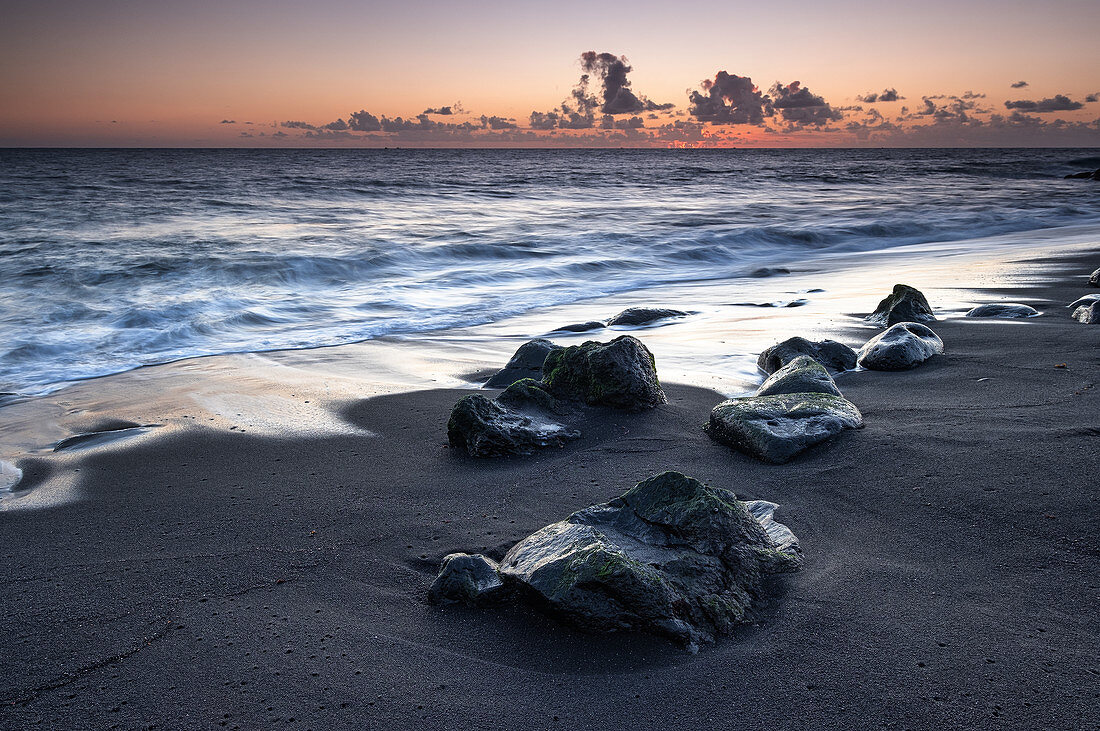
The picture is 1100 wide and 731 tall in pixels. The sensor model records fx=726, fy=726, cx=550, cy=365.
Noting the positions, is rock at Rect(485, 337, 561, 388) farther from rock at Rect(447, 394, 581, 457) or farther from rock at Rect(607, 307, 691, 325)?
rock at Rect(607, 307, 691, 325)

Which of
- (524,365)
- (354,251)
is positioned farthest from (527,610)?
(354,251)

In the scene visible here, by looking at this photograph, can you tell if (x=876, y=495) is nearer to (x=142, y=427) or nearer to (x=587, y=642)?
(x=587, y=642)

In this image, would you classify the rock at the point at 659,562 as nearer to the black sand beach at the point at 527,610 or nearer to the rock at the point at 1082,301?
the black sand beach at the point at 527,610

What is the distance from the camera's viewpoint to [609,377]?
4238 millimetres

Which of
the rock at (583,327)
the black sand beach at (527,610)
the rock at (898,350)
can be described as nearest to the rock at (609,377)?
the black sand beach at (527,610)

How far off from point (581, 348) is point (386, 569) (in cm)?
213

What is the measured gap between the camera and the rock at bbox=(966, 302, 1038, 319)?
6324 mm

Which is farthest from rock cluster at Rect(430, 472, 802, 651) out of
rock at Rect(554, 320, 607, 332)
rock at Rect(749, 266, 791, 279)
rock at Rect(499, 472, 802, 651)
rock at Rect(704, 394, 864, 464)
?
rock at Rect(749, 266, 791, 279)

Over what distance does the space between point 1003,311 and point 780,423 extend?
13.5 feet

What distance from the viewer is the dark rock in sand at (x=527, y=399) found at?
162 inches

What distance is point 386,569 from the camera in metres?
2.70

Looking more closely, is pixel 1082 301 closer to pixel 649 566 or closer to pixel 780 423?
pixel 780 423

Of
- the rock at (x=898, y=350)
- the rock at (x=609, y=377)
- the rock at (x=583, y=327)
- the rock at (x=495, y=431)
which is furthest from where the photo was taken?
the rock at (x=583, y=327)

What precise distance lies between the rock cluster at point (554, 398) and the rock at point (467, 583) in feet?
3.97
